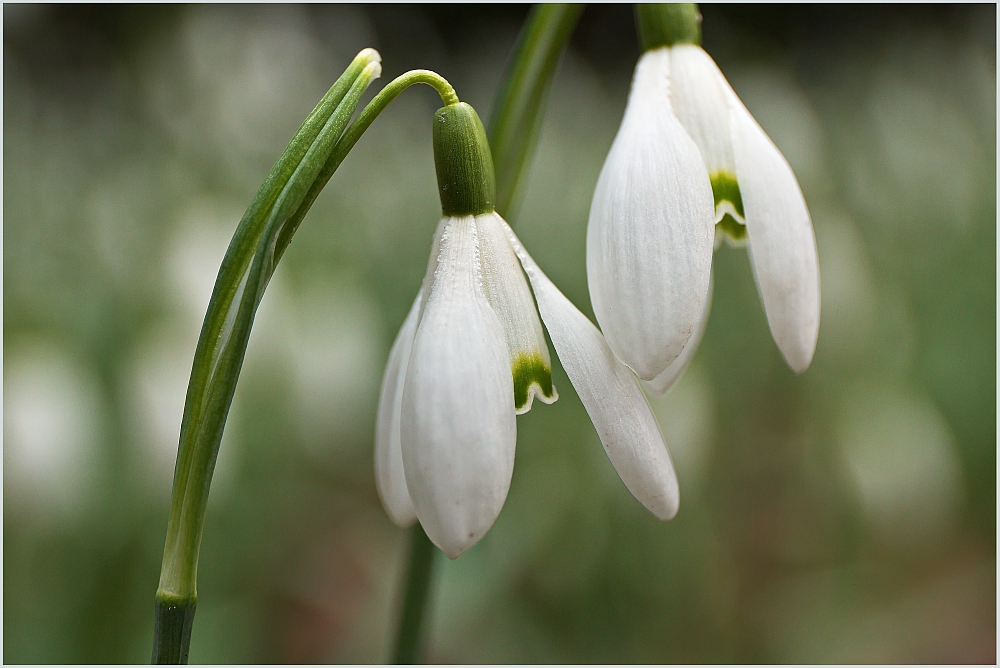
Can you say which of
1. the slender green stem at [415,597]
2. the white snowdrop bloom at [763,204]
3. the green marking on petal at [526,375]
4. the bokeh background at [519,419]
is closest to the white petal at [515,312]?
the green marking on petal at [526,375]

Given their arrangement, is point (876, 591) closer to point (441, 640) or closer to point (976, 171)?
point (441, 640)

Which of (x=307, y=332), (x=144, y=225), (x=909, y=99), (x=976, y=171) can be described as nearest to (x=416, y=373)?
(x=307, y=332)

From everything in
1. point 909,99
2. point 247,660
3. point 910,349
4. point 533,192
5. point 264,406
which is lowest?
point 247,660

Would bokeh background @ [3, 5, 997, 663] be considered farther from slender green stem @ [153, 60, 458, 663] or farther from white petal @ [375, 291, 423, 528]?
slender green stem @ [153, 60, 458, 663]

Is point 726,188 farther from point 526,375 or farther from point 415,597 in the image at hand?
point 415,597

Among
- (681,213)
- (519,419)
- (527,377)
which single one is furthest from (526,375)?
(519,419)
